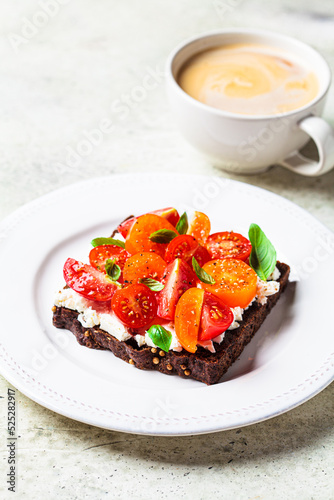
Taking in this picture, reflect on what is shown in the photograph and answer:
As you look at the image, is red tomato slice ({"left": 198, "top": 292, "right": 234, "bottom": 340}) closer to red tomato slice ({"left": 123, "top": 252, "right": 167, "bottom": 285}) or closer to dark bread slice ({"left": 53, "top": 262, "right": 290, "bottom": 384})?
dark bread slice ({"left": 53, "top": 262, "right": 290, "bottom": 384})

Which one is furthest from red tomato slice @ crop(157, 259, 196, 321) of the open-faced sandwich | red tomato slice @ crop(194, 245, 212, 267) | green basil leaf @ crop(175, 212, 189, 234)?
green basil leaf @ crop(175, 212, 189, 234)

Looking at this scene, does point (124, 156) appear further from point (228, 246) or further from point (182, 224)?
point (228, 246)

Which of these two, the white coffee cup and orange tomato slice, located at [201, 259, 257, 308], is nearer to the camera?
orange tomato slice, located at [201, 259, 257, 308]

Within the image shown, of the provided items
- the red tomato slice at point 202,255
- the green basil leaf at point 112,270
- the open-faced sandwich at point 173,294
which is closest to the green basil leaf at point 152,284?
the open-faced sandwich at point 173,294

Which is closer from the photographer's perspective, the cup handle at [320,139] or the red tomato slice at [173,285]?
the red tomato slice at [173,285]

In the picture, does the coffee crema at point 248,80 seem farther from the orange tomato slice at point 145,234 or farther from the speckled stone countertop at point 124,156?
the orange tomato slice at point 145,234

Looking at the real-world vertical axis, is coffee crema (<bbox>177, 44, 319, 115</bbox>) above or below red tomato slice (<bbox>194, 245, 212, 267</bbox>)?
above
